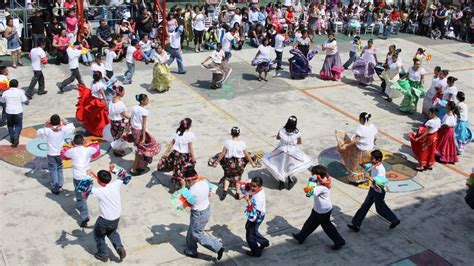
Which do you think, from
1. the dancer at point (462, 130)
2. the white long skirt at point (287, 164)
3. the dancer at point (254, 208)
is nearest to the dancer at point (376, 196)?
the white long skirt at point (287, 164)

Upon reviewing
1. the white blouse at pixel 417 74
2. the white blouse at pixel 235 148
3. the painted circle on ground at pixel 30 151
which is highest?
the white blouse at pixel 417 74

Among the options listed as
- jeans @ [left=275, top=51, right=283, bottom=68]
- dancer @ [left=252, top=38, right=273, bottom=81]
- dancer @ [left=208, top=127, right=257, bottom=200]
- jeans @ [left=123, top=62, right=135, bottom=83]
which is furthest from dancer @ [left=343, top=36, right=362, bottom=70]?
dancer @ [left=208, top=127, right=257, bottom=200]

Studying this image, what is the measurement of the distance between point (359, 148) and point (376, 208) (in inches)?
70.7

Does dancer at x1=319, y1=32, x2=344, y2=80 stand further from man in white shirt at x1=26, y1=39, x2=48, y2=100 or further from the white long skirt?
man in white shirt at x1=26, y1=39, x2=48, y2=100

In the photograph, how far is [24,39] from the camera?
18.8m

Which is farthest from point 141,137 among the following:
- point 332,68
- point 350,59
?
point 350,59

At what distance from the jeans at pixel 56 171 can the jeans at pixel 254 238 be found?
150 inches

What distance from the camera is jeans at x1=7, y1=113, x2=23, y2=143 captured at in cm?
1184

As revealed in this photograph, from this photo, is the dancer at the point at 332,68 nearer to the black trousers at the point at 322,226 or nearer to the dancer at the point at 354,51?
the dancer at the point at 354,51

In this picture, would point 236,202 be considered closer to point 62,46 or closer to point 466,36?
point 62,46

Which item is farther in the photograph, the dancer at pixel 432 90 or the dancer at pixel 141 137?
the dancer at pixel 432 90

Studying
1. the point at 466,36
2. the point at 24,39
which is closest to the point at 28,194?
the point at 24,39

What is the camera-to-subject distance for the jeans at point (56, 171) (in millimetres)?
10005

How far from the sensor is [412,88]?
1570 cm
